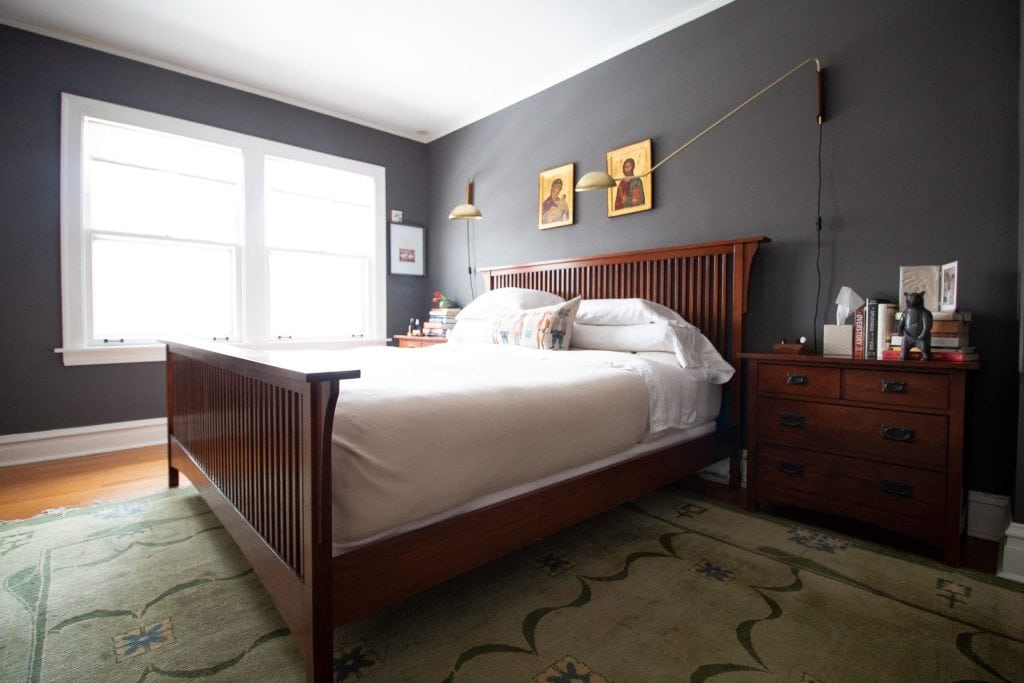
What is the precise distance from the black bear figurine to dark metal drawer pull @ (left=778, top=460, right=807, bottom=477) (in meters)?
0.57

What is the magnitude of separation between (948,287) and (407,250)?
12.8ft

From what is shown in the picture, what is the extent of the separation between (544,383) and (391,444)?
64 centimetres

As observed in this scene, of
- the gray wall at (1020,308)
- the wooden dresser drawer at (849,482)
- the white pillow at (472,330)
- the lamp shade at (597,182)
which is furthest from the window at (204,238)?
the gray wall at (1020,308)

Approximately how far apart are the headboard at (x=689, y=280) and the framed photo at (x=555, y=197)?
0.36 meters

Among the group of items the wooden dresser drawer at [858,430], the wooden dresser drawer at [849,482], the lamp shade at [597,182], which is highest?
the lamp shade at [597,182]

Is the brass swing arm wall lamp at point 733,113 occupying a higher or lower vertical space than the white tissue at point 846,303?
higher

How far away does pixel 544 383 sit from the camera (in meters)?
1.65

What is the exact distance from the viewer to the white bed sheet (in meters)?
1.12

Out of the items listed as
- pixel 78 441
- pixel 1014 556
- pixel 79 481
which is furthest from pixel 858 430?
pixel 78 441

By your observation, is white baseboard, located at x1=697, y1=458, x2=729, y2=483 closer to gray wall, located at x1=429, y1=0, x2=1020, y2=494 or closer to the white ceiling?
gray wall, located at x1=429, y1=0, x2=1020, y2=494

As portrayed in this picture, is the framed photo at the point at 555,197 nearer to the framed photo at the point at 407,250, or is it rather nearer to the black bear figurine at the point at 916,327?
the framed photo at the point at 407,250

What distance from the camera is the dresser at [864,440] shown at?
1727mm

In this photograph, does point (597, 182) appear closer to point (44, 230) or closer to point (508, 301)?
point (508, 301)

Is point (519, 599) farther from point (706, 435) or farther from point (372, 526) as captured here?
point (706, 435)
